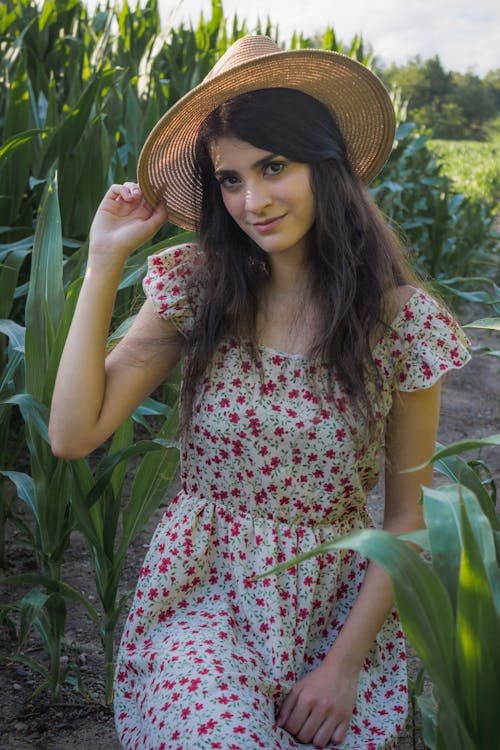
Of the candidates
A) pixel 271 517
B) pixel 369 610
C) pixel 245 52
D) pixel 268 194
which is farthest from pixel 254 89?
pixel 369 610

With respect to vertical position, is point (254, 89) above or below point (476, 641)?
above

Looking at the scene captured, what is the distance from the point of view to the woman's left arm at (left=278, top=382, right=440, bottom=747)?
1384 mm

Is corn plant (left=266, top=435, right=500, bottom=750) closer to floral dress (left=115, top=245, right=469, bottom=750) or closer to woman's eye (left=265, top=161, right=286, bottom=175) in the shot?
floral dress (left=115, top=245, right=469, bottom=750)

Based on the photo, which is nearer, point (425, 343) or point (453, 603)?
point (453, 603)

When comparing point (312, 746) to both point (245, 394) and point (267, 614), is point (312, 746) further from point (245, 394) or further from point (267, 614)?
point (245, 394)

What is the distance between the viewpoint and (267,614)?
1493 millimetres

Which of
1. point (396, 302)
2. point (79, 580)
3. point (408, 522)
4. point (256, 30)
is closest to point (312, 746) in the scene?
→ point (408, 522)

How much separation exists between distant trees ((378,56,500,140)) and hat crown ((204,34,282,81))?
27.7m

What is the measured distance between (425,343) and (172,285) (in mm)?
400

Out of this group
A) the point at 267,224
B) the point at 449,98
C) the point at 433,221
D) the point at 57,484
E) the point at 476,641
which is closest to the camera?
the point at 476,641

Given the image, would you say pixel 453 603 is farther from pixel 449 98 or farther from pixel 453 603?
pixel 449 98

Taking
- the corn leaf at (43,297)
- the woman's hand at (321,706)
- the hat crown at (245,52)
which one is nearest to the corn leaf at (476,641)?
the woman's hand at (321,706)

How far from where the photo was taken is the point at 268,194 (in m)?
1.48

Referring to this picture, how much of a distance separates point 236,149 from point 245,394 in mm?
358
